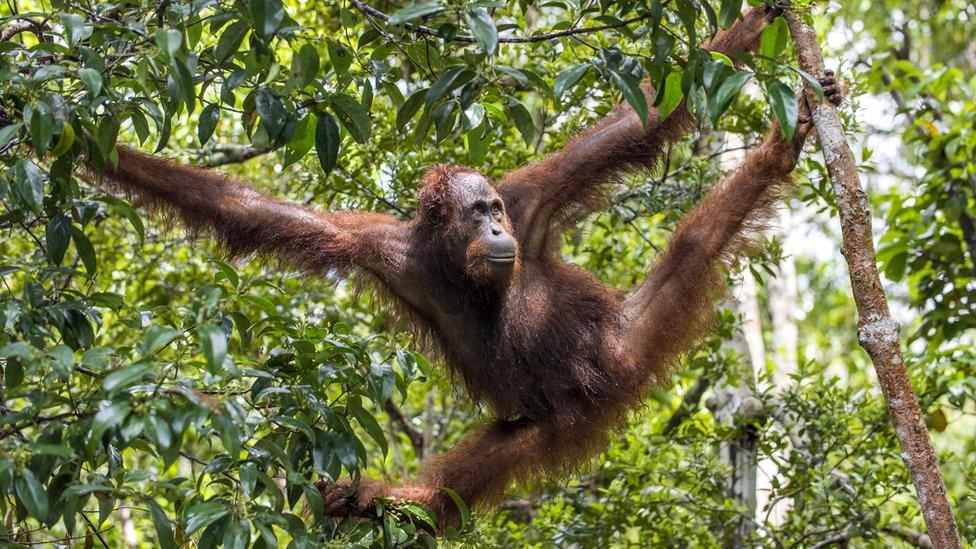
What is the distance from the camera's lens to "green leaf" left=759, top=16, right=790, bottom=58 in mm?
4469

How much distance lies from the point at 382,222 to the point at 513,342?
99 centimetres

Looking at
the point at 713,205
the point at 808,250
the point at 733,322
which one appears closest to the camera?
the point at 713,205

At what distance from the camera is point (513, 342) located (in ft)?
18.2

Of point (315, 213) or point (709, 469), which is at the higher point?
point (315, 213)

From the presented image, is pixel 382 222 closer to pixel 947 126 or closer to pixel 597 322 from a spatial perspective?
pixel 597 322

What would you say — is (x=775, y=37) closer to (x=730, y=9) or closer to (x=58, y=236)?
(x=730, y=9)

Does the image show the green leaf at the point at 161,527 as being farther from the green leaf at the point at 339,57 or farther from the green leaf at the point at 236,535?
the green leaf at the point at 339,57

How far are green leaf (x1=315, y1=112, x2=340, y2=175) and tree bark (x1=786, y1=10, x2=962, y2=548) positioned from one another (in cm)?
186

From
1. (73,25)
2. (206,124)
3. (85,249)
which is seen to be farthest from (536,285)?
(73,25)

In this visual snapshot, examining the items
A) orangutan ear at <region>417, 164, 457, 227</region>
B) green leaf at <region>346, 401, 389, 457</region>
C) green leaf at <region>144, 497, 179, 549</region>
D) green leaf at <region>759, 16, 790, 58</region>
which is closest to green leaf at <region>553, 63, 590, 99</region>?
green leaf at <region>759, 16, 790, 58</region>

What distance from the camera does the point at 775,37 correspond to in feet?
14.8

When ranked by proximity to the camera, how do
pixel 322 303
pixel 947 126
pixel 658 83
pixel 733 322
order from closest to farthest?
pixel 658 83 → pixel 733 322 → pixel 322 303 → pixel 947 126

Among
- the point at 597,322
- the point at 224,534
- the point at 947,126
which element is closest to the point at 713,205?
the point at 597,322

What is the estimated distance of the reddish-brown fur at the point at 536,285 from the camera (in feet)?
17.7
